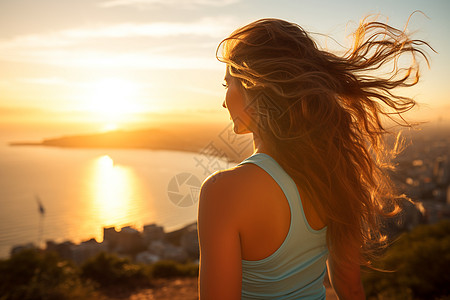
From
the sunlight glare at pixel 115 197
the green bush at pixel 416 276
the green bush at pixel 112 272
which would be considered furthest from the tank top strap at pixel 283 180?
the sunlight glare at pixel 115 197

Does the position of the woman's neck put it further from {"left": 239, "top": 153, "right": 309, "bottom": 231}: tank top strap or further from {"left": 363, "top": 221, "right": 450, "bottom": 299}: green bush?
{"left": 363, "top": 221, "right": 450, "bottom": 299}: green bush

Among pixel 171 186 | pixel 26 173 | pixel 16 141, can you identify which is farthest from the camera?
pixel 16 141

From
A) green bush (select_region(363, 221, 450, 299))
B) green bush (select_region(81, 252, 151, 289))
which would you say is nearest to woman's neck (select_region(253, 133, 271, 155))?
green bush (select_region(363, 221, 450, 299))

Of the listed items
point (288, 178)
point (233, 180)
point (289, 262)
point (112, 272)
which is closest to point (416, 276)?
point (289, 262)

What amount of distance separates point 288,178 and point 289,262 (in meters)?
0.28

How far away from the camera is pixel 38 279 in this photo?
209 inches

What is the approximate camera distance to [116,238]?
10406mm

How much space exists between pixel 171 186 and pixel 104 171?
2295 centimetres

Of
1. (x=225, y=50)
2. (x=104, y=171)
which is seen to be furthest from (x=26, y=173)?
(x=225, y=50)

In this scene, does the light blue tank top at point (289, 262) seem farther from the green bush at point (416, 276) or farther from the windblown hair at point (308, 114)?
the green bush at point (416, 276)

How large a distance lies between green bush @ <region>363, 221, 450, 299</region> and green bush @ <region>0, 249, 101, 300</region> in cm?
522

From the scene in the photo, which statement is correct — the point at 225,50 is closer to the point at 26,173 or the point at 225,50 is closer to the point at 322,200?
the point at 322,200

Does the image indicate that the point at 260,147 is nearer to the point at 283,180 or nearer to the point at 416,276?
the point at 283,180

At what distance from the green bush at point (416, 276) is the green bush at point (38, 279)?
205 inches
